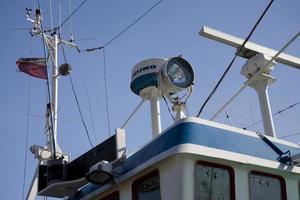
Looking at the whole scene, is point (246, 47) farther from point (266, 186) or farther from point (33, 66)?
point (33, 66)

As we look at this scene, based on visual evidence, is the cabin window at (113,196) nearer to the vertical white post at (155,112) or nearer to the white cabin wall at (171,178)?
the white cabin wall at (171,178)

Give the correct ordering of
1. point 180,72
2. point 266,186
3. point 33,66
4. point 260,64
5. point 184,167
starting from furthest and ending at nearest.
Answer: point 33,66
point 260,64
point 180,72
point 266,186
point 184,167

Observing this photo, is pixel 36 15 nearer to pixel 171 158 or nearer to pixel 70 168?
pixel 70 168

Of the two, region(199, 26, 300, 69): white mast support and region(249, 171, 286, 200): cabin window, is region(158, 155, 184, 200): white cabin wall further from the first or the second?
region(199, 26, 300, 69): white mast support

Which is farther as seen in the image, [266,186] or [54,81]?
[54,81]

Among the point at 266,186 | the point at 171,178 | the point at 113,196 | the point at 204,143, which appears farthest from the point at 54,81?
the point at 266,186

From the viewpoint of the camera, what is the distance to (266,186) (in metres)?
7.20

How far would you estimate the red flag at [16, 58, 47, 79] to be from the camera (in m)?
16.9

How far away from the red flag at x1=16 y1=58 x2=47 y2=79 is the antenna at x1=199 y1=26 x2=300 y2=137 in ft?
26.2

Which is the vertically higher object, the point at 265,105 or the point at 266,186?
Answer: the point at 265,105

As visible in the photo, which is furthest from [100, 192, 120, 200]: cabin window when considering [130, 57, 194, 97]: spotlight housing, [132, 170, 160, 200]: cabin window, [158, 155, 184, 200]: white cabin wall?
[130, 57, 194, 97]: spotlight housing

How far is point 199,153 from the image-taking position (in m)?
6.57

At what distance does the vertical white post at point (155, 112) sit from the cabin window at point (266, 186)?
343 cm

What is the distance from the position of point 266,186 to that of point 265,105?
373 cm
